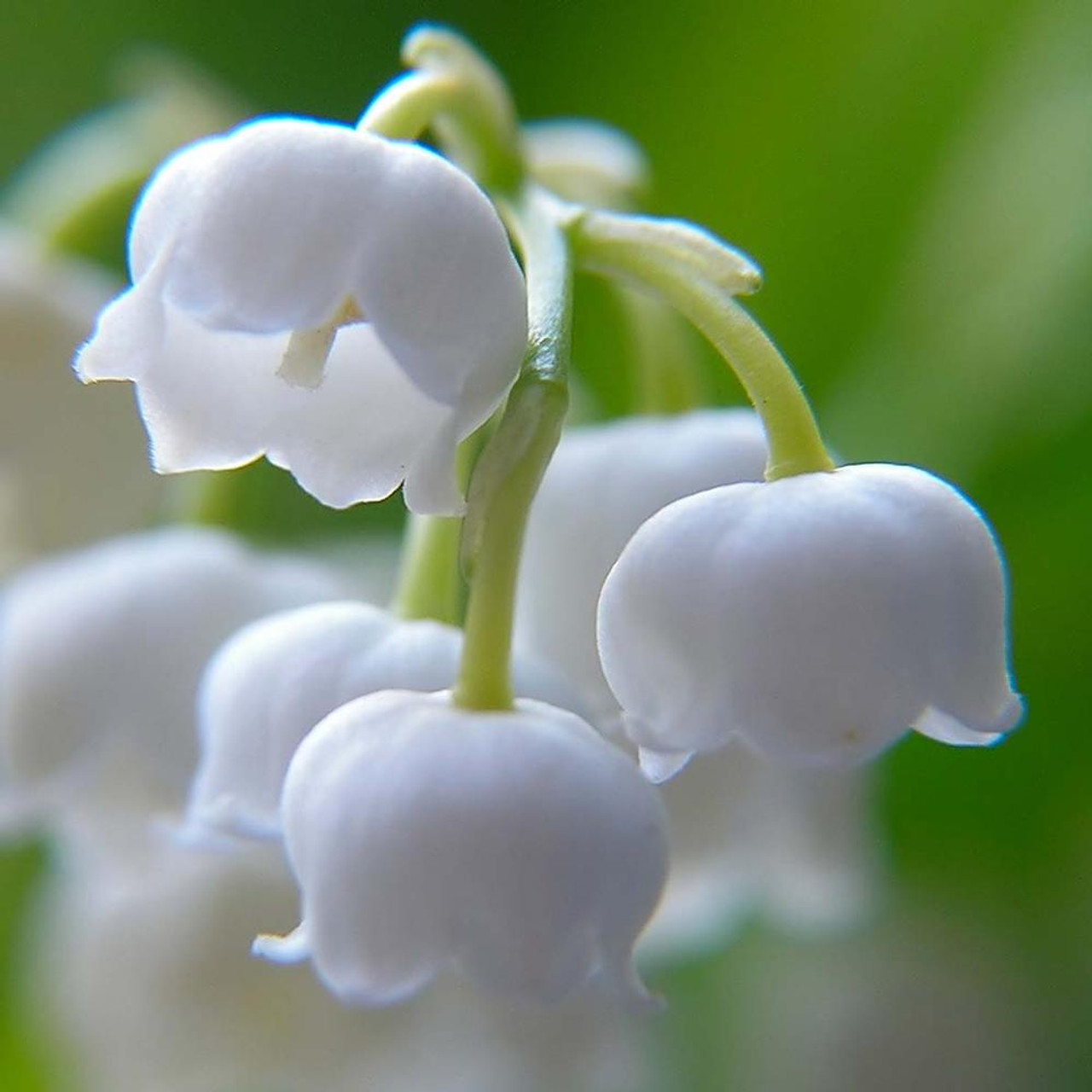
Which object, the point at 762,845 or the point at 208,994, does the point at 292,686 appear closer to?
the point at 762,845

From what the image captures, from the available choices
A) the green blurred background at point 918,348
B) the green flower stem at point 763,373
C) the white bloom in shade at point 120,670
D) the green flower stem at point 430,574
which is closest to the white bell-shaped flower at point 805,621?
the green flower stem at point 763,373

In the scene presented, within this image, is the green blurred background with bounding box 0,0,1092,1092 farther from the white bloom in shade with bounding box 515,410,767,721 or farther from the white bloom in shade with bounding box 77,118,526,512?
the white bloom in shade with bounding box 77,118,526,512

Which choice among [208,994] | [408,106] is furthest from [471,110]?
[208,994]

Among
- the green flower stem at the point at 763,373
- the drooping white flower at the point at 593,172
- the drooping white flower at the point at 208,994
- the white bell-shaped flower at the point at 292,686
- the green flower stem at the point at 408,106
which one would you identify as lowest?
the drooping white flower at the point at 208,994

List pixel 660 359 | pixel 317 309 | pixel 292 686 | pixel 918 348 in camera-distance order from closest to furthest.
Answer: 1. pixel 317 309
2. pixel 292 686
3. pixel 660 359
4. pixel 918 348

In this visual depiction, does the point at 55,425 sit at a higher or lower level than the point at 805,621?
lower

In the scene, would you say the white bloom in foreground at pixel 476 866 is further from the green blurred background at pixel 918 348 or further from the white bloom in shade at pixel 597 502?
the green blurred background at pixel 918 348

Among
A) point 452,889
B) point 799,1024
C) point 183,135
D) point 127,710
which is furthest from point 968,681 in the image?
point 799,1024
